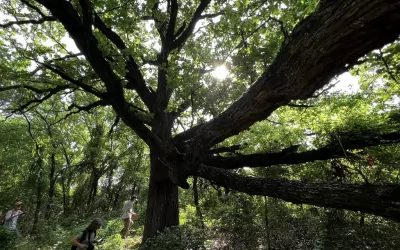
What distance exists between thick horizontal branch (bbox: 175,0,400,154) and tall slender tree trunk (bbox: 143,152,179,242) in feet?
13.5

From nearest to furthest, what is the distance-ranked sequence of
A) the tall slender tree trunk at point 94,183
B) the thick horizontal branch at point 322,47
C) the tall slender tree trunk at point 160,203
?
the thick horizontal branch at point 322,47 < the tall slender tree trunk at point 160,203 < the tall slender tree trunk at point 94,183

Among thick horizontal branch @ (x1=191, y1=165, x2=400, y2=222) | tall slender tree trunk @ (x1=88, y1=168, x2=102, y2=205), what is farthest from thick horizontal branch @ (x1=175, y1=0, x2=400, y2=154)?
tall slender tree trunk @ (x1=88, y1=168, x2=102, y2=205)

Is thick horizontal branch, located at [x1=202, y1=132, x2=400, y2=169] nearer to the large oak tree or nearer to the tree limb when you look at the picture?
the large oak tree

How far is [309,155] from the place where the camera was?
5.45 m

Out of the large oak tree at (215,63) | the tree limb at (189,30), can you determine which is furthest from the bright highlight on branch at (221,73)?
the tree limb at (189,30)

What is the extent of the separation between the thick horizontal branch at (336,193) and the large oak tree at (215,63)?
0.04 feet

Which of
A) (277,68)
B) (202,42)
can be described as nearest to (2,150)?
(202,42)

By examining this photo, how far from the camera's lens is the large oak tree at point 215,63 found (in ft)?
8.79

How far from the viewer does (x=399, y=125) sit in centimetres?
559

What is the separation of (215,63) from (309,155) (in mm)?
3168

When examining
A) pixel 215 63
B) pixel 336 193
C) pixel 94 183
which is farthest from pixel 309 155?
pixel 94 183

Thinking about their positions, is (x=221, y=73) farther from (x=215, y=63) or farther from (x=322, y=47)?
(x=322, y=47)

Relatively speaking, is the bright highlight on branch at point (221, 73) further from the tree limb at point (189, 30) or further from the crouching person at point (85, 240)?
the crouching person at point (85, 240)

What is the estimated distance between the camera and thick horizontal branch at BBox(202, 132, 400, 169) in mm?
5070
